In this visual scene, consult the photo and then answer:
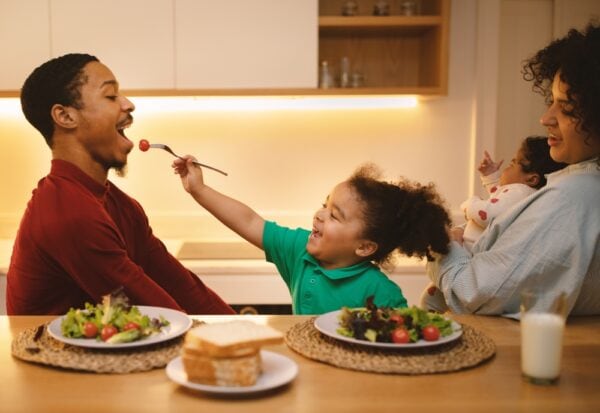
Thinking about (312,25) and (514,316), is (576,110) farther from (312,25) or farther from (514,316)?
(312,25)

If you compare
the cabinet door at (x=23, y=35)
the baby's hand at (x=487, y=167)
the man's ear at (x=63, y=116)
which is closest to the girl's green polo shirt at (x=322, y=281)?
the man's ear at (x=63, y=116)

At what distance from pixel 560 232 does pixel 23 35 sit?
2.44 metres

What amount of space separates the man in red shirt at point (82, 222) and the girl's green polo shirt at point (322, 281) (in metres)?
0.31

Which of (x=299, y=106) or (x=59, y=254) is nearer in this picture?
(x=59, y=254)

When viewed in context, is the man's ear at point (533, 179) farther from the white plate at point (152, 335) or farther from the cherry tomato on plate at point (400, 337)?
the white plate at point (152, 335)

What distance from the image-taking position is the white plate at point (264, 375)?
3.45ft

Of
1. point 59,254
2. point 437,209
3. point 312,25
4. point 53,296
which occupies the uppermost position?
point 312,25

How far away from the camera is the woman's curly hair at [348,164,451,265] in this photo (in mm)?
1667

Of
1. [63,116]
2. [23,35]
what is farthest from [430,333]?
[23,35]

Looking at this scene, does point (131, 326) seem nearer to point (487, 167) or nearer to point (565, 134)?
point (565, 134)

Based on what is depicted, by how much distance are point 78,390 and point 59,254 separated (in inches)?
26.2

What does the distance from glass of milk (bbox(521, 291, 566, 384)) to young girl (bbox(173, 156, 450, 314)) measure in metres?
0.50

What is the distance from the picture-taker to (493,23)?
11.1 ft

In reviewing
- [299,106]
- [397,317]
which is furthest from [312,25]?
[397,317]
